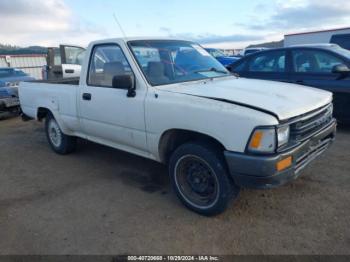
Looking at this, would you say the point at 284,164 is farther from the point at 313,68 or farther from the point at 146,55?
the point at 313,68

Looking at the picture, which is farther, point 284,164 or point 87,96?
point 87,96

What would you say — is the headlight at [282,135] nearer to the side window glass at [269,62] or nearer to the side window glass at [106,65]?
the side window glass at [106,65]

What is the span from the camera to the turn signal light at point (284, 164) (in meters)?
2.65

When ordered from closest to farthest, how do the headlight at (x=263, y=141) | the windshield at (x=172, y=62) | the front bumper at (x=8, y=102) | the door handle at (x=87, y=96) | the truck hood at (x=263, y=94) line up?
the headlight at (x=263, y=141)
the truck hood at (x=263, y=94)
the windshield at (x=172, y=62)
the door handle at (x=87, y=96)
the front bumper at (x=8, y=102)

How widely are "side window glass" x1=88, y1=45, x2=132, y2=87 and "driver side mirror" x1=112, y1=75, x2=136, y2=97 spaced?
333mm

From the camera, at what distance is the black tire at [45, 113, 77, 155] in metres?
5.33

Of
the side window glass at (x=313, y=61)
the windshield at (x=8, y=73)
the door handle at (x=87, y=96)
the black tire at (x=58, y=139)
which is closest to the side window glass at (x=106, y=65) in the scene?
the door handle at (x=87, y=96)

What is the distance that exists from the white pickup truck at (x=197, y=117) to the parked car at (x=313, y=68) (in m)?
2.24

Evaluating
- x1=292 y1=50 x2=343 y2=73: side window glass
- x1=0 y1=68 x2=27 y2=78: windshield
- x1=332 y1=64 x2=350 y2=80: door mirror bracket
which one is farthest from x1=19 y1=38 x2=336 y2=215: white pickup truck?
x1=0 y1=68 x2=27 y2=78: windshield

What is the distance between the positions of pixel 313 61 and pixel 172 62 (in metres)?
3.47

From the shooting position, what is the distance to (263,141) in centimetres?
262

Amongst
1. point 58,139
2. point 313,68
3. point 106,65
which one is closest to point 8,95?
point 58,139

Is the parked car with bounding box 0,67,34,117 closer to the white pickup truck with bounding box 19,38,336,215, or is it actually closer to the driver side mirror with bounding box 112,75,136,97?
the white pickup truck with bounding box 19,38,336,215

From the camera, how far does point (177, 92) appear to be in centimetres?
323
